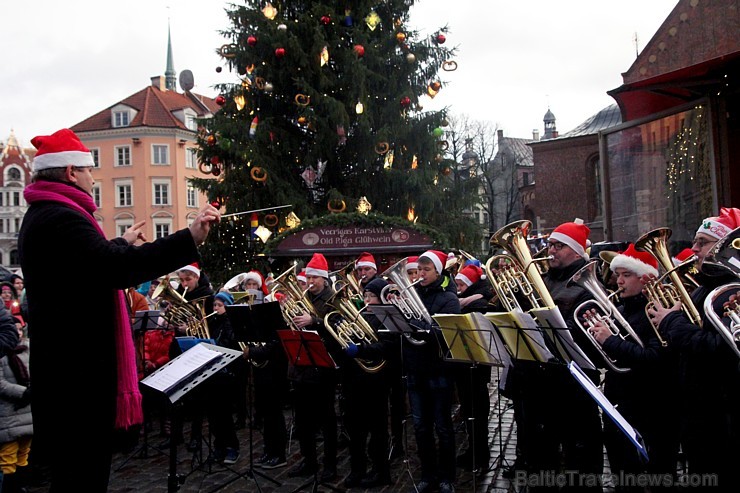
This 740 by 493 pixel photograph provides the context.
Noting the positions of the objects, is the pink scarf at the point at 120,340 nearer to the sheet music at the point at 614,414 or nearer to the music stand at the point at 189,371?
the music stand at the point at 189,371

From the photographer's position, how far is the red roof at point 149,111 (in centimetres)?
5656

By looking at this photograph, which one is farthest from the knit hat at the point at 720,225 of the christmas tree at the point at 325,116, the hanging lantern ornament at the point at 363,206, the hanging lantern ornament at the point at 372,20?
the hanging lantern ornament at the point at 372,20

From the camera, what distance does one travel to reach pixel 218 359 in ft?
19.7

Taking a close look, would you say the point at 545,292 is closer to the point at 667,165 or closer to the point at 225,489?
the point at 225,489

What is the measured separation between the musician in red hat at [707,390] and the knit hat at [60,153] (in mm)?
3886

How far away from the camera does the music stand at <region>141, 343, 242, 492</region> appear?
5.68 m

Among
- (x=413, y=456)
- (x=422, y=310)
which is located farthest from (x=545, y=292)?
(x=413, y=456)

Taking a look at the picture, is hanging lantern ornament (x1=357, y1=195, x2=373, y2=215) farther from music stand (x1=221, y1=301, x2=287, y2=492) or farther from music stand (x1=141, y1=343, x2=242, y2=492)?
music stand (x1=141, y1=343, x2=242, y2=492)

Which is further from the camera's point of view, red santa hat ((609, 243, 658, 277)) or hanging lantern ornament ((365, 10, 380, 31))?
hanging lantern ornament ((365, 10, 380, 31))

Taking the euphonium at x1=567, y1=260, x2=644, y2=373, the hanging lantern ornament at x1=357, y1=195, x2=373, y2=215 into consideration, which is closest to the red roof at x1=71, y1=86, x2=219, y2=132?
the hanging lantern ornament at x1=357, y1=195, x2=373, y2=215

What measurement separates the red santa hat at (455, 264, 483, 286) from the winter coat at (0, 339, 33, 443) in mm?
5626

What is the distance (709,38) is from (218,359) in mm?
15118

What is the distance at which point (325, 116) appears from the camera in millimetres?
18625

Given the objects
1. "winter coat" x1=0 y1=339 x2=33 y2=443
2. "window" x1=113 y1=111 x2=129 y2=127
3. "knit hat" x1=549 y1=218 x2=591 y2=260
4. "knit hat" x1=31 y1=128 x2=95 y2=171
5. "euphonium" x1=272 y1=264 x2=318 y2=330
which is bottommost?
"winter coat" x1=0 y1=339 x2=33 y2=443
